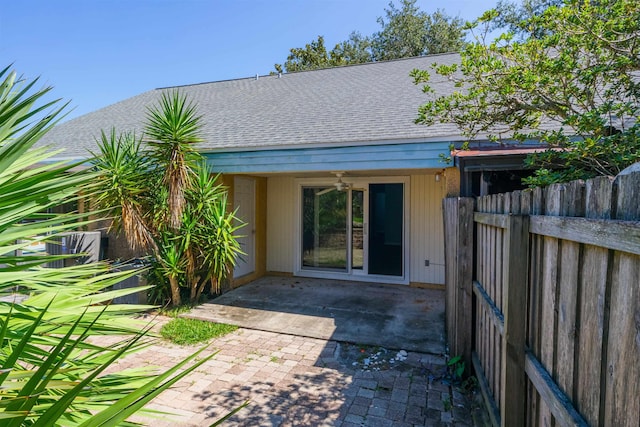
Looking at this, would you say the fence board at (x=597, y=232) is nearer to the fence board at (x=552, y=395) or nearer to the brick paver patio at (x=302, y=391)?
the fence board at (x=552, y=395)

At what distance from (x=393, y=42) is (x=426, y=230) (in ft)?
62.7

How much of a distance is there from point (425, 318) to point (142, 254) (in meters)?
5.97

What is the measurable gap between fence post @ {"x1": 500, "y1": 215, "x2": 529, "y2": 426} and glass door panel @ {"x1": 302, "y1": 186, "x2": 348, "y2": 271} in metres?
6.29

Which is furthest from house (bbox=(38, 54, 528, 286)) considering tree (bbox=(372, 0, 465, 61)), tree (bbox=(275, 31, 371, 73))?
tree (bbox=(275, 31, 371, 73))

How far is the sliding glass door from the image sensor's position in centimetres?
793

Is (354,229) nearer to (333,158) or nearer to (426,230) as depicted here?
(426,230)

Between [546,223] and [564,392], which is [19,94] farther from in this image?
[564,392]

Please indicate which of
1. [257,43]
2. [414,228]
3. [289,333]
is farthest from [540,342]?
[257,43]

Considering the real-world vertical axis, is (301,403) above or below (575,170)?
below

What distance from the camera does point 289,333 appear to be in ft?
16.6

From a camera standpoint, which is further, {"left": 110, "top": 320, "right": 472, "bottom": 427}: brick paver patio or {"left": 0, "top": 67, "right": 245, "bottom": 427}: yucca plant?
{"left": 110, "top": 320, "right": 472, "bottom": 427}: brick paver patio

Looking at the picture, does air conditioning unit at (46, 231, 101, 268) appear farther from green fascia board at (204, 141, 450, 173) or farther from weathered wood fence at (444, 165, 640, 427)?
weathered wood fence at (444, 165, 640, 427)

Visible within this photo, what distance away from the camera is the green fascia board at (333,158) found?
18.2 feet

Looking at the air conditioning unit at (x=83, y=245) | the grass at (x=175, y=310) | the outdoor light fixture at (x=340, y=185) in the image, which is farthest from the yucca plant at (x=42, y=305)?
the outdoor light fixture at (x=340, y=185)
